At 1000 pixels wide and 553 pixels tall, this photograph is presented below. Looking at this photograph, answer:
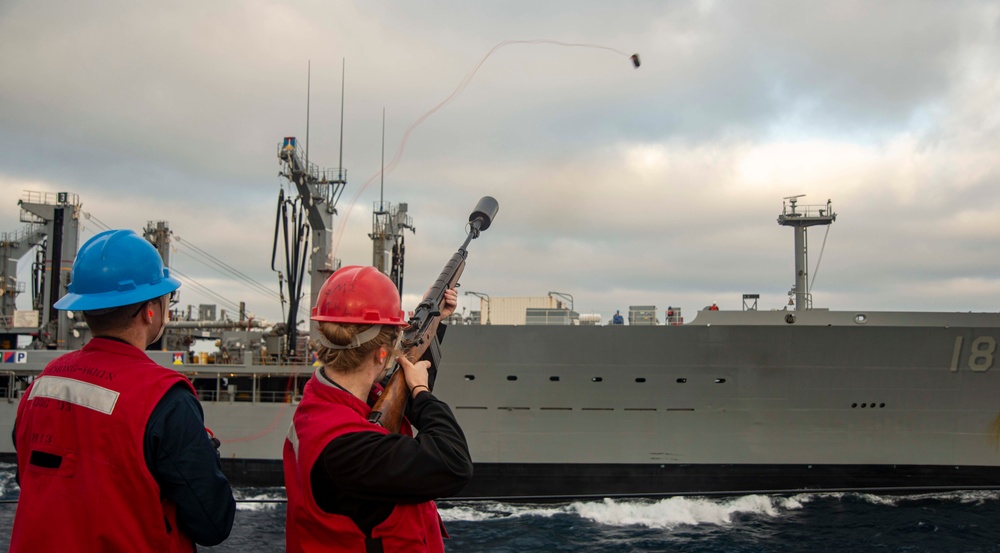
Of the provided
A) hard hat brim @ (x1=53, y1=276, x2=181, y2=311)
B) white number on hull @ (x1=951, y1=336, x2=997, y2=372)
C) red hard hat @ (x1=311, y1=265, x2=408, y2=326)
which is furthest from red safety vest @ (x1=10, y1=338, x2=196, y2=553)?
white number on hull @ (x1=951, y1=336, x2=997, y2=372)

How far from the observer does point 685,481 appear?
45.2ft

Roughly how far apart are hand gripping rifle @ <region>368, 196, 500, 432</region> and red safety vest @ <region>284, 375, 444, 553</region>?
0.06 metres

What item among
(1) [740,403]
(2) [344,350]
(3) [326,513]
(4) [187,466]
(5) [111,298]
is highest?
(5) [111,298]

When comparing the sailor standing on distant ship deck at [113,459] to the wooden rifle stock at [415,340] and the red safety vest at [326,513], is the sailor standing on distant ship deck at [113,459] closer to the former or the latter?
the red safety vest at [326,513]

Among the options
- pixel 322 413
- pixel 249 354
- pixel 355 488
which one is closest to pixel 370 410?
pixel 322 413

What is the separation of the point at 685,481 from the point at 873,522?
11.2 feet

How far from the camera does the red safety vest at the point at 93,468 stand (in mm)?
1602

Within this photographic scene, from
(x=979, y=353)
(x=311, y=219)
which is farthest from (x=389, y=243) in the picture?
(x=979, y=353)

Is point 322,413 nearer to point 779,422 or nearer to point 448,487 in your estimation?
point 448,487

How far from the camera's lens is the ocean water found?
11.0 meters

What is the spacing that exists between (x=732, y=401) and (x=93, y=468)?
13.4 meters

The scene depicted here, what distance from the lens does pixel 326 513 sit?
1.63m

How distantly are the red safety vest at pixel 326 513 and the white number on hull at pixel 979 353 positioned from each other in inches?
581

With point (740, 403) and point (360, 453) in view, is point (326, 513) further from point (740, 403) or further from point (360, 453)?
point (740, 403)
